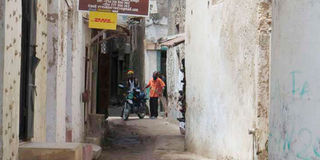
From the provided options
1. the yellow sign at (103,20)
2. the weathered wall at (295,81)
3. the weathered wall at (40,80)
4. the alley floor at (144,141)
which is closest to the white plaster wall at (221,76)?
the alley floor at (144,141)

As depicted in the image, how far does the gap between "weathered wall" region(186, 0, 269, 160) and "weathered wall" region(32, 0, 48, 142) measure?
2.83 meters

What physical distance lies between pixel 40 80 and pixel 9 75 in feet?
6.69

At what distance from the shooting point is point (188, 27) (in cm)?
1074

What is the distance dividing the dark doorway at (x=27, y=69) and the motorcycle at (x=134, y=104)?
36.4 ft

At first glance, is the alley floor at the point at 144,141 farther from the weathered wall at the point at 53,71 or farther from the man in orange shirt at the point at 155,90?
the weathered wall at the point at 53,71

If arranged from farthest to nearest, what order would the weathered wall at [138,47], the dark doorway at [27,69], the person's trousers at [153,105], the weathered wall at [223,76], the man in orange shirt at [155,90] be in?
the weathered wall at [138,47] → the person's trousers at [153,105] → the man in orange shirt at [155,90] → the weathered wall at [223,76] → the dark doorway at [27,69]

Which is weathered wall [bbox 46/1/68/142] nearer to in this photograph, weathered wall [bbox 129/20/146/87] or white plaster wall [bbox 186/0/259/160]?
white plaster wall [bbox 186/0/259/160]

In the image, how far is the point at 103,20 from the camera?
9.59m

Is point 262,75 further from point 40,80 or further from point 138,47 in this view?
point 138,47

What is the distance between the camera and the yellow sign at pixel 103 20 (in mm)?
9461

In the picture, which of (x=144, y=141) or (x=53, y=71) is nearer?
(x=53, y=71)

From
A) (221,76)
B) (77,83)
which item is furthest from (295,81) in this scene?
(77,83)

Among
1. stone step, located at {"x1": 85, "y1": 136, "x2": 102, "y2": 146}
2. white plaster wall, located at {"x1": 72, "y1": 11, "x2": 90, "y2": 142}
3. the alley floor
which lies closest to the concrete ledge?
white plaster wall, located at {"x1": 72, "y1": 11, "x2": 90, "y2": 142}

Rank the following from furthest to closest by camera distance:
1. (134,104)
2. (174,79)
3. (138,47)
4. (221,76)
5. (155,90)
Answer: (138,47), (155,90), (134,104), (174,79), (221,76)
